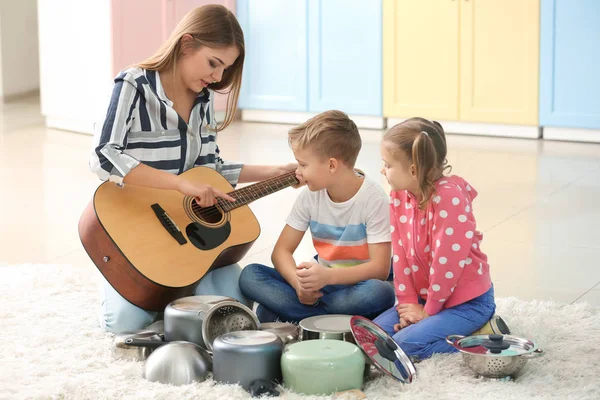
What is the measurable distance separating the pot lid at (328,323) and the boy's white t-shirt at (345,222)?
0.22m

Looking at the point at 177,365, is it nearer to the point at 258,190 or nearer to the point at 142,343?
the point at 142,343

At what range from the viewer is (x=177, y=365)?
1782 mm

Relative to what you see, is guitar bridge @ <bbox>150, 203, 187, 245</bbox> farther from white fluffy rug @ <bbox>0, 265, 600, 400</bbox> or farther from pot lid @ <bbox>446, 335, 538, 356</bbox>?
pot lid @ <bbox>446, 335, 538, 356</bbox>

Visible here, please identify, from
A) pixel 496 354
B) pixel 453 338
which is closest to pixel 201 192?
pixel 453 338

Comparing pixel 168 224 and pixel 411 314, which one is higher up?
pixel 168 224

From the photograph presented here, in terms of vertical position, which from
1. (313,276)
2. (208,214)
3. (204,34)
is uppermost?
(204,34)

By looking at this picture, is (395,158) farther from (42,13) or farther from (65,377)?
(42,13)

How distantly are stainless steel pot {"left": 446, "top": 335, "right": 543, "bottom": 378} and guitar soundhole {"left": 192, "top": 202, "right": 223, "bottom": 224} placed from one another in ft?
2.20

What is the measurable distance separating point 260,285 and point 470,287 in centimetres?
49

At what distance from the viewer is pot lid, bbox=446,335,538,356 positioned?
1.80 m

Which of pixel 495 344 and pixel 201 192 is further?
pixel 201 192

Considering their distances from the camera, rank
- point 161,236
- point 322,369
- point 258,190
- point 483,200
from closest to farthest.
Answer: point 322,369
point 161,236
point 258,190
point 483,200

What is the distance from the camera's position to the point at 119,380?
1.80 meters

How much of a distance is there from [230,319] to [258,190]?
0.39 m
